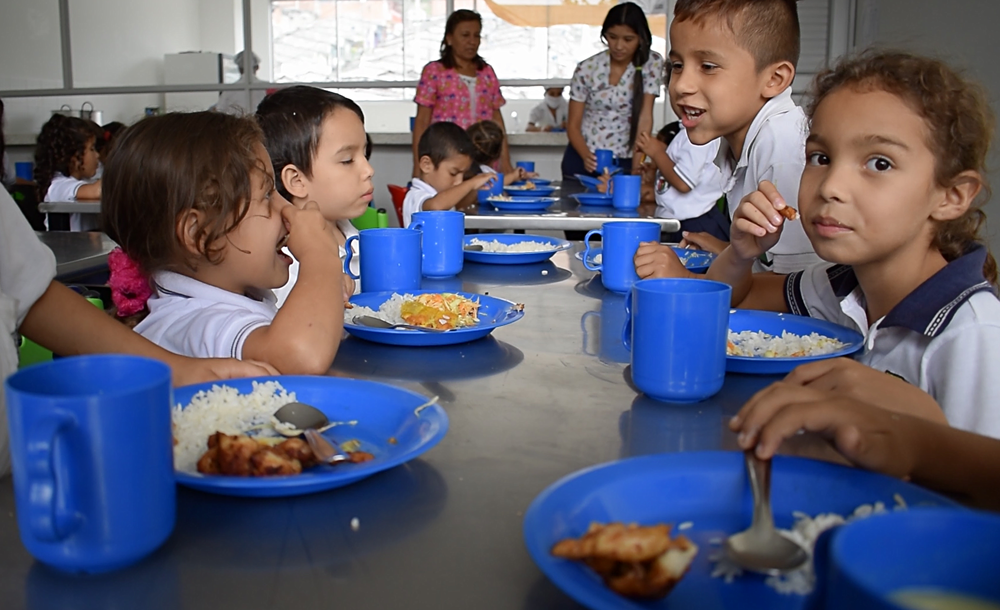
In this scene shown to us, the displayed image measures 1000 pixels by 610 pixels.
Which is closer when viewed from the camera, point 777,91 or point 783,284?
point 783,284

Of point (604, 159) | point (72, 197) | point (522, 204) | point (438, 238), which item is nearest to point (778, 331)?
point (438, 238)

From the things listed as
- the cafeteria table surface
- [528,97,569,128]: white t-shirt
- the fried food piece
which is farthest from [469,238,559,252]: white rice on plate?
[528,97,569,128]: white t-shirt

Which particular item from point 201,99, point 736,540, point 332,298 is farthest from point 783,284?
point 201,99

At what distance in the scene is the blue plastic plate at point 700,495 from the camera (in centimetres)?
57

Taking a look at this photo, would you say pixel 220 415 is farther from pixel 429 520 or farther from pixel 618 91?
pixel 618 91

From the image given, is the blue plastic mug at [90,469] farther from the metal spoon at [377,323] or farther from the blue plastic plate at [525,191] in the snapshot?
the blue plastic plate at [525,191]

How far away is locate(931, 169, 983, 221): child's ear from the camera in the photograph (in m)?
1.16

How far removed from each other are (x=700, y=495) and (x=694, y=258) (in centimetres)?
133

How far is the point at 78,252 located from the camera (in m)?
2.26

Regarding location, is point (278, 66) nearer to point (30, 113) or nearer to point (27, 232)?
point (30, 113)

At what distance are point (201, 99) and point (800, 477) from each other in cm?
853

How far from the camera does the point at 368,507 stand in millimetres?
650

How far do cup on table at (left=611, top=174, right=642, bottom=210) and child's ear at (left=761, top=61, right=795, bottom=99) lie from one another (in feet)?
3.85

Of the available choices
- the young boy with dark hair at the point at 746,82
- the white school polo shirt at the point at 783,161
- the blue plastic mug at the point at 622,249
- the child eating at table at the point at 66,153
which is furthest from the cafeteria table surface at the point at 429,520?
the child eating at table at the point at 66,153
